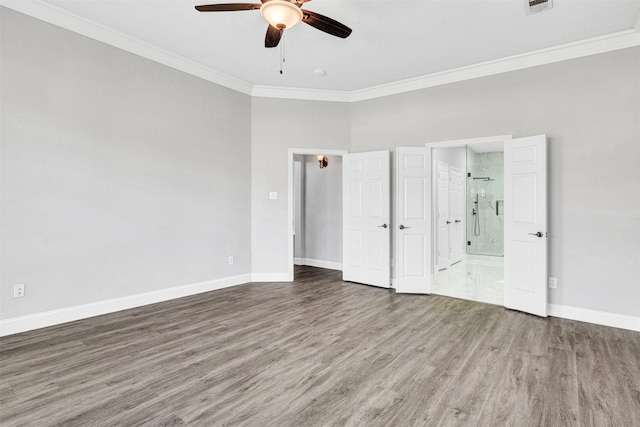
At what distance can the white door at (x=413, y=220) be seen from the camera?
4867 millimetres

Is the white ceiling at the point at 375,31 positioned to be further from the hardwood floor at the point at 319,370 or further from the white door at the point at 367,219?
the hardwood floor at the point at 319,370

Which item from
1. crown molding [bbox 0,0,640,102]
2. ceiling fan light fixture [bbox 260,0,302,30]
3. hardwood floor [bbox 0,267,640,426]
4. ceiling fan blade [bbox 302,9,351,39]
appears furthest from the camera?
crown molding [bbox 0,0,640,102]

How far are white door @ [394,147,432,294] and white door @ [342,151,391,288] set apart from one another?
0.25m

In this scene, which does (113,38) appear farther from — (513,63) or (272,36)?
(513,63)

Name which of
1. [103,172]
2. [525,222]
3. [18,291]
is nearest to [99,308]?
[18,291]

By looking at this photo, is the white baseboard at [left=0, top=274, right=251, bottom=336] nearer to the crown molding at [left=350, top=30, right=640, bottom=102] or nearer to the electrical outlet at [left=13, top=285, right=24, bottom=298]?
the electrical outlet at [left=13, top=285, right=24, bottom=298]

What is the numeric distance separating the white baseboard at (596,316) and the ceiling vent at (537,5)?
3.21 metres

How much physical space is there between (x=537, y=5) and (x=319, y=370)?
3.81 meters

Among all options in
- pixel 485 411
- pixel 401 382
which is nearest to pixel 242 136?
pixel 401 382

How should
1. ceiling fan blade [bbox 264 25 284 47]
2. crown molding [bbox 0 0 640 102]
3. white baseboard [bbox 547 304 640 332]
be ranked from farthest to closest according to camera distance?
white baseboard [bbox 547 304 640 332], crown molding [bbox 0 0 640 102], ceiling fan blade [bbox 264 25 284 47]

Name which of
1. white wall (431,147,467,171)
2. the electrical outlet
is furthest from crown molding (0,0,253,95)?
white wall (431,147,467,171)

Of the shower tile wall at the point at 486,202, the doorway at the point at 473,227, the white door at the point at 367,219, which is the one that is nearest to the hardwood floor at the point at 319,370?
the white door at the point at 367,219

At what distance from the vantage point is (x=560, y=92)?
3955mm

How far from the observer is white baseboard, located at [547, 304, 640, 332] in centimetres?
352
